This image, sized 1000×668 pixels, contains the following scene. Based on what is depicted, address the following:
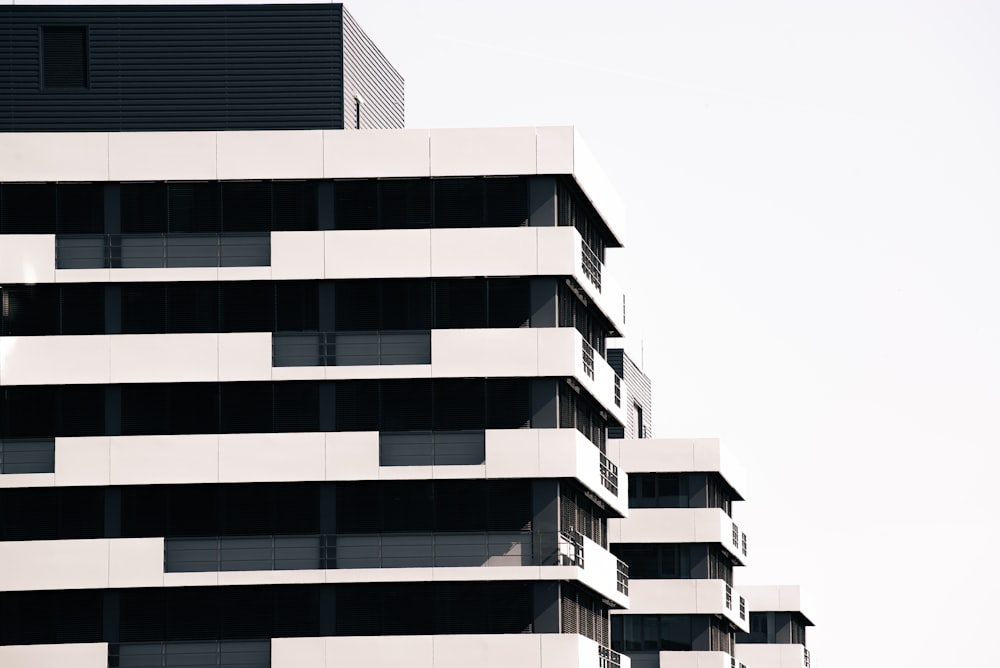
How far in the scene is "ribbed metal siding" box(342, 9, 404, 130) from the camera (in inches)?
2982

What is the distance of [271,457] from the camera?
A: 223ft

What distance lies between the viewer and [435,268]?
226 ft

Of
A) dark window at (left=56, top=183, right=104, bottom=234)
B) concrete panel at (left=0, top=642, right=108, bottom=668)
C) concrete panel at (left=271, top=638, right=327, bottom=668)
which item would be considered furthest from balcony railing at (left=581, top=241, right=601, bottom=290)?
concrete panel at (left=0, top=642, right=108, bottom=668)

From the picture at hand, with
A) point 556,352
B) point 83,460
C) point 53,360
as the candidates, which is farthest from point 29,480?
point 556,352

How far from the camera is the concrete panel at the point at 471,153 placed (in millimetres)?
69375

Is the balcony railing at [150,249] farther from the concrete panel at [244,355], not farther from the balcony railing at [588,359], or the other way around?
the balcony railing at [588,359]

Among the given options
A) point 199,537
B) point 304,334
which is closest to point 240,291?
point 304,334

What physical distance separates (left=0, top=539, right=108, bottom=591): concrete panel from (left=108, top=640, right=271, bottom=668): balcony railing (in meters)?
2.23

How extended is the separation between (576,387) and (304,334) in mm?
9513

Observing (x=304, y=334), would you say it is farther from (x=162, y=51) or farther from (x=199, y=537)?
(x=162, y=51)

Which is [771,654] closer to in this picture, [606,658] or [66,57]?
[606,658]

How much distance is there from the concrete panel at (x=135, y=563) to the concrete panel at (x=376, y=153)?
12908 mm

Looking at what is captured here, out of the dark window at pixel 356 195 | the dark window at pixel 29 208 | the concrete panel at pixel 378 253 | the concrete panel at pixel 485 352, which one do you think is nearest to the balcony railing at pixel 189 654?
the concrete panel at pixel 485 352

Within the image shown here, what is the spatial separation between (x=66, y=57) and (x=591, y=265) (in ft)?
64.1
